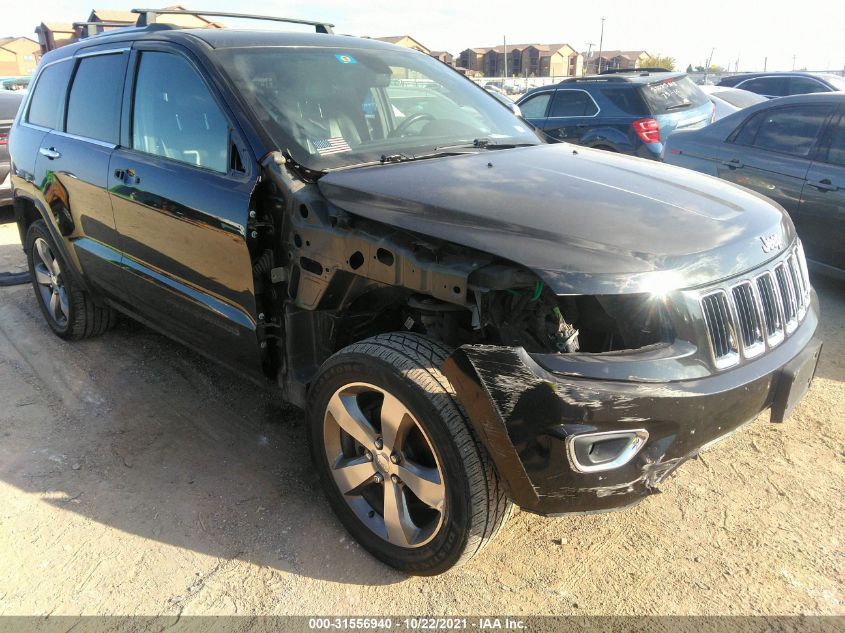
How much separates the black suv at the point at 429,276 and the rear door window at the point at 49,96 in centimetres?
66

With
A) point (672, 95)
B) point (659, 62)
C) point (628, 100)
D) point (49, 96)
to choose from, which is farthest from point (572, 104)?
point (659, 62)

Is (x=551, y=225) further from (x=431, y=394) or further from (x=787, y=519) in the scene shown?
(x=787, y=519)

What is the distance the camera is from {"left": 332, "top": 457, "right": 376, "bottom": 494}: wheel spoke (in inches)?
94.3

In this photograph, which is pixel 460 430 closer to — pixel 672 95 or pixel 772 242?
pixel 772 242

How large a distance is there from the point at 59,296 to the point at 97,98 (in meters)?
1.55

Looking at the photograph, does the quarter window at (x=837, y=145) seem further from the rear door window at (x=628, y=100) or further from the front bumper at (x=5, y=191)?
the front bumper at (x=5, y=191)

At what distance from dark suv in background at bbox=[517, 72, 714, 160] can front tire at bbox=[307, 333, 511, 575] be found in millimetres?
6135

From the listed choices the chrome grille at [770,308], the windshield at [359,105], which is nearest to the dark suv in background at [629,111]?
the windshield at [359,105]

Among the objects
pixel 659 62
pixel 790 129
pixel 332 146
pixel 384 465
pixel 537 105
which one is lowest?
pixel 659 62

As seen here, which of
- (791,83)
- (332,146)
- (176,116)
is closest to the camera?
(332,146)

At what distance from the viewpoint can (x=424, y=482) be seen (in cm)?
216

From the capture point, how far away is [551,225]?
203 cm

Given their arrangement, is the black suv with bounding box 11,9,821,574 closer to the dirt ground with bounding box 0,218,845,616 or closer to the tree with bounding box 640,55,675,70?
the dirt ground with bounding box 0,218,845,616

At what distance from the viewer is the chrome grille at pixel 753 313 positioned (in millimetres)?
1981
